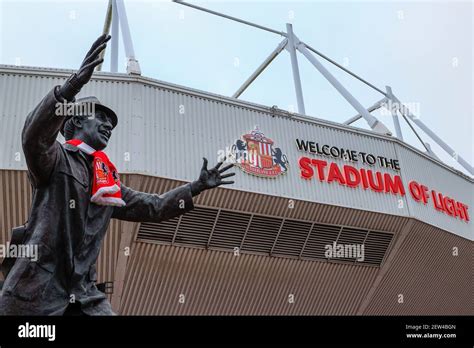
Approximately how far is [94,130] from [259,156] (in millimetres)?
13848

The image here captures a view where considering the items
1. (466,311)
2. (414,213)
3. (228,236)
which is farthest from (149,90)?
(466,311)

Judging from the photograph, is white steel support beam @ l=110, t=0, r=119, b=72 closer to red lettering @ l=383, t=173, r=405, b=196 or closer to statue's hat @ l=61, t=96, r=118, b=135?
red lettering @ l=383, t=173, r=405, b=196

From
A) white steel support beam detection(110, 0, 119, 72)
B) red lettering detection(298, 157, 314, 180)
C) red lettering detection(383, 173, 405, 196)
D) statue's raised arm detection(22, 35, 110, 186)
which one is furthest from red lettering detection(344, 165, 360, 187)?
statue's raised arm detection(22, 35, 110, 186)

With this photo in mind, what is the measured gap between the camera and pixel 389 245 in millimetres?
22109

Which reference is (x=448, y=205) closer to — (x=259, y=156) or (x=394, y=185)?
(x=394, y=185)

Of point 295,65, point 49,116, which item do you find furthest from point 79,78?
point 295,65

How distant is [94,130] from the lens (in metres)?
5.34

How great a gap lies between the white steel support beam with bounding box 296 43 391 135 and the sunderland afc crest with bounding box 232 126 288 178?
5.11 m

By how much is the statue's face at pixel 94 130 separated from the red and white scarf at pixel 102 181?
58 mm

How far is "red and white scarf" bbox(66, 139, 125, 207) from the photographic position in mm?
5000

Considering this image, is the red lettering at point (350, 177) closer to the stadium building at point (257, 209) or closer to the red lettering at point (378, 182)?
the stadium building at point (257, 209)
